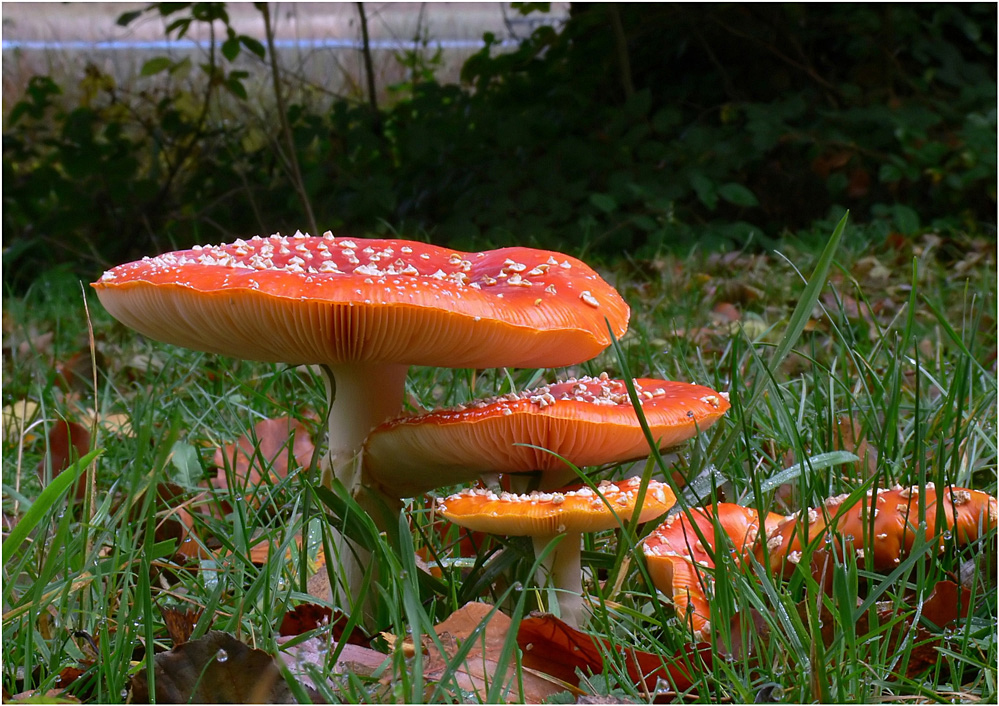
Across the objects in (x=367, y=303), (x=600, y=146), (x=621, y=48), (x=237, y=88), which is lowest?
(x=600, y=146)

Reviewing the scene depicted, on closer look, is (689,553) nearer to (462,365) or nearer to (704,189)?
(462,365)

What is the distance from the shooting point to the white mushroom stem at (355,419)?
1503mm

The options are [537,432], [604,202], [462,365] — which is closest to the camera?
[537,432]

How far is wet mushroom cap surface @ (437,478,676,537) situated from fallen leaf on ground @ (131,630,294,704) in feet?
1.06

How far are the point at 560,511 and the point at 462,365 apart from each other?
38 cm

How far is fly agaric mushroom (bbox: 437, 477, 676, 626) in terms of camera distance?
4.12ft

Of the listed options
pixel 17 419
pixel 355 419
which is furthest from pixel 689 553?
pixel 17 419

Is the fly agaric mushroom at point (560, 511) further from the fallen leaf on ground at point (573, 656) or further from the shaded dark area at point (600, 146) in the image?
the shaded dark area at point (600, 146)

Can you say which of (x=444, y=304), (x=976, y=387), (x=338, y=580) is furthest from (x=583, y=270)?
(x=976, y=387)

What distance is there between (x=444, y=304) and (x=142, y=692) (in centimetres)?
63

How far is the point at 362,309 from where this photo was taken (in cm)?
127

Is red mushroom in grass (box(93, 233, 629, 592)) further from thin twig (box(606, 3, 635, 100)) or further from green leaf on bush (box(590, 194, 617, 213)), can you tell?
thin twig (box(606, 3, 635, 100))

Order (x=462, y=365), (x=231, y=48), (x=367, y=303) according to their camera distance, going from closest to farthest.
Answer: (x=367, y=303) < (x=462, y=365) < (x=231, y=48)

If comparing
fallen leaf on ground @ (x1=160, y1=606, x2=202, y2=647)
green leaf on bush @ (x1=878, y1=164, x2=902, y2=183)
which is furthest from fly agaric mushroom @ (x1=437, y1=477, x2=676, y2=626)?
green leaf on bush @ (x1=878, y1=164, x2=902, y2=183)
